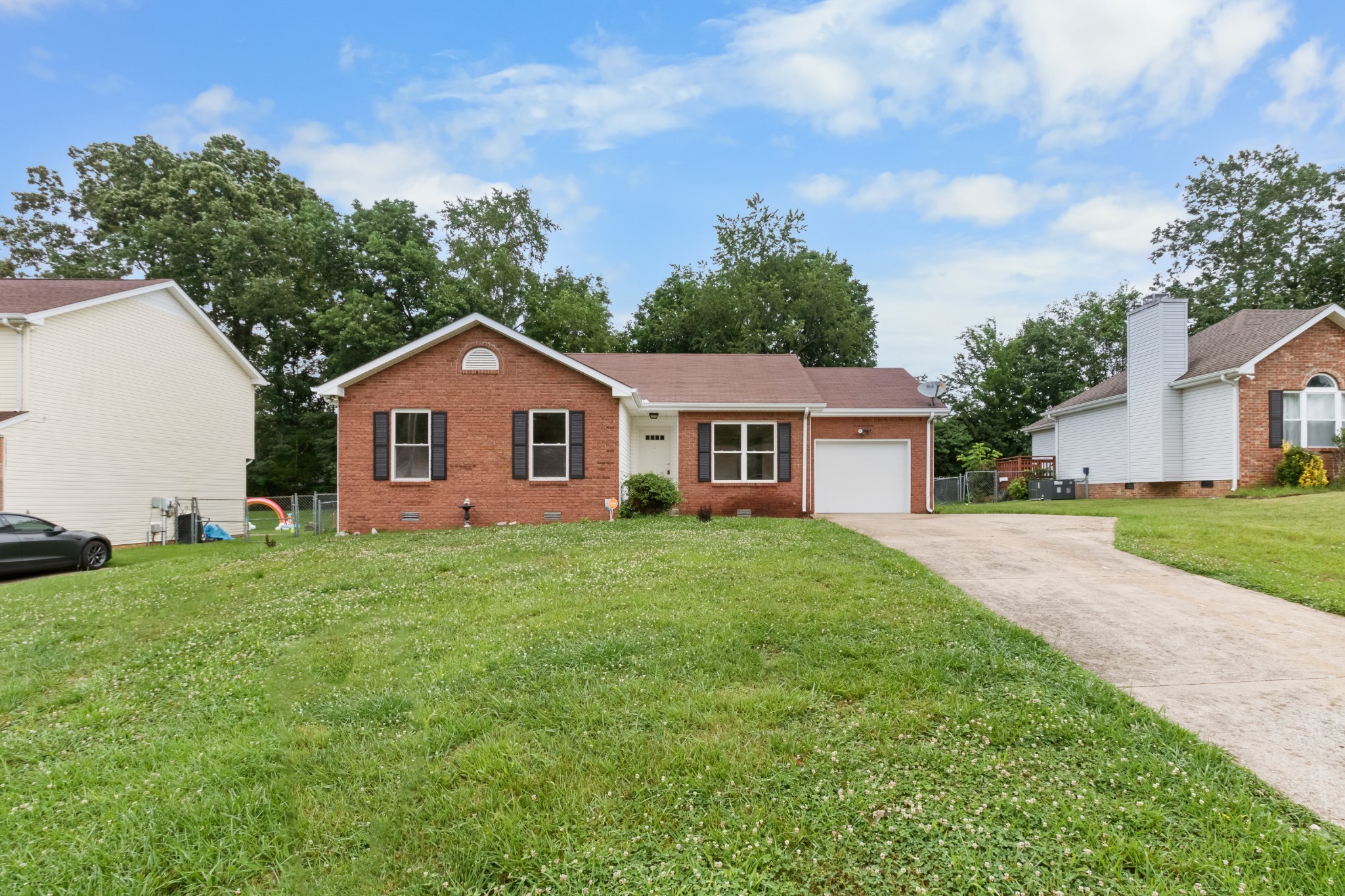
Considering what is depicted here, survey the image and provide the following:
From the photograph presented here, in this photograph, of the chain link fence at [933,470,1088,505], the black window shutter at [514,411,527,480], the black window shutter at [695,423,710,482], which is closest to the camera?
the black window shutter at [514,411,527,480]

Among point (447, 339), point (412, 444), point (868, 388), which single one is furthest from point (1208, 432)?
point (412, 444)

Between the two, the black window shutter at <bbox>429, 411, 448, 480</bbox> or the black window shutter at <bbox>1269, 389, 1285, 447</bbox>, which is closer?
the black window shutter at <bbox>429, 411, 448, 480</bbox>

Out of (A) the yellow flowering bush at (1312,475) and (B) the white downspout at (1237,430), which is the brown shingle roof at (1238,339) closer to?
(B) the white downspout at (1237,430)

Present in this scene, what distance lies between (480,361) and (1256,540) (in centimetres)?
1490

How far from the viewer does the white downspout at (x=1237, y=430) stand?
16719 mm

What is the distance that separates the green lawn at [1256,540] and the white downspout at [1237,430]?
1904 mm

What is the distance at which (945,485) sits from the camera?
23.7m

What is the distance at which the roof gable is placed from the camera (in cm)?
1522

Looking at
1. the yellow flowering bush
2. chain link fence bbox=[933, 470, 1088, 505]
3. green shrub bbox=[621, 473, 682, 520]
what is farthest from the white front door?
the yellow flowering bush

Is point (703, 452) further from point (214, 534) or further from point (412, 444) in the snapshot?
point (214, 534)

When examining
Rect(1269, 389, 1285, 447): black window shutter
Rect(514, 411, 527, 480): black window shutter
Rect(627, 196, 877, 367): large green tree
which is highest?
Rect(627, 196, 877, 367): large green tree

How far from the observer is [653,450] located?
17875mm

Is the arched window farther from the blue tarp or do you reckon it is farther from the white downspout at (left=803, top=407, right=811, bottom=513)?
the blue tarp

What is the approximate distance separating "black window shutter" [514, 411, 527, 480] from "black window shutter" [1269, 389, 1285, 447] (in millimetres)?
19174
